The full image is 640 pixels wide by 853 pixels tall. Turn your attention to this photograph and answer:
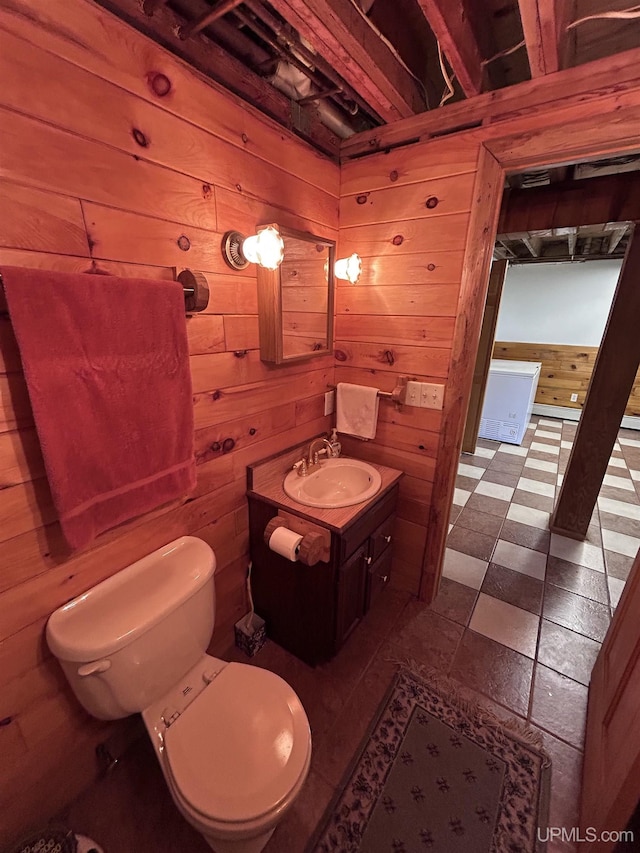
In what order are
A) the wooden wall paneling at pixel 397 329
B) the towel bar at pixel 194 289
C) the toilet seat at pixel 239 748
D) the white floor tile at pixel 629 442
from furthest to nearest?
the white floor tile at pixel 629 442 < the wooden wall paneling at pixel 397 329 < the towel bar at pixel 194 289 < the toilet seat at pixel 239 748

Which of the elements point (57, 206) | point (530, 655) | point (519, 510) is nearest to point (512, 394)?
point (519, 510)

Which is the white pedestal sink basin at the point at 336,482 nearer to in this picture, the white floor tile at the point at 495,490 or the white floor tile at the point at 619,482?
the white floor tile at the point at 495,490

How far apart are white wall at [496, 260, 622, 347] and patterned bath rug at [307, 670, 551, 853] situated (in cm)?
482

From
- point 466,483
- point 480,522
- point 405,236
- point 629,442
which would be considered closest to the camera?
point 405,236

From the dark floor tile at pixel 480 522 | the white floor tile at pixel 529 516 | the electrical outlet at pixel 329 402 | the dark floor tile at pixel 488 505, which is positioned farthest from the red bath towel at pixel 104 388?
the white floor tile at pixel 529 516

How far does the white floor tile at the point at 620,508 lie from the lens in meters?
2.76

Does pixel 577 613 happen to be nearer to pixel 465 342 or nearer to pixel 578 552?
pixel 578 552

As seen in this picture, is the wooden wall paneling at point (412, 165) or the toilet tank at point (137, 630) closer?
the toilet tank at point (137, 630)

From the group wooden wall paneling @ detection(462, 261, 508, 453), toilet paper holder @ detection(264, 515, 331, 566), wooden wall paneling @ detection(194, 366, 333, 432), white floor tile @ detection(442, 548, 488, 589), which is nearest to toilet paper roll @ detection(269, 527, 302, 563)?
toilet paper holder @ detection(264, 515, 331, 566)

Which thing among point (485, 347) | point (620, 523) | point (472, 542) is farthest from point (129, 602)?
point (485, 347)

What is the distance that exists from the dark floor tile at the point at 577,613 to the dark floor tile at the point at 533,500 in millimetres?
948

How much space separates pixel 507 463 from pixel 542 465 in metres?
0.35

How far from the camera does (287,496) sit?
1450mm

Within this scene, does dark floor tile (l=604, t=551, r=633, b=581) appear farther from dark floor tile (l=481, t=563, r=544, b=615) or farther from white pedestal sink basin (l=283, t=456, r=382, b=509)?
white pedestal sink basin (l=283, t=456, r=382, b=509)
